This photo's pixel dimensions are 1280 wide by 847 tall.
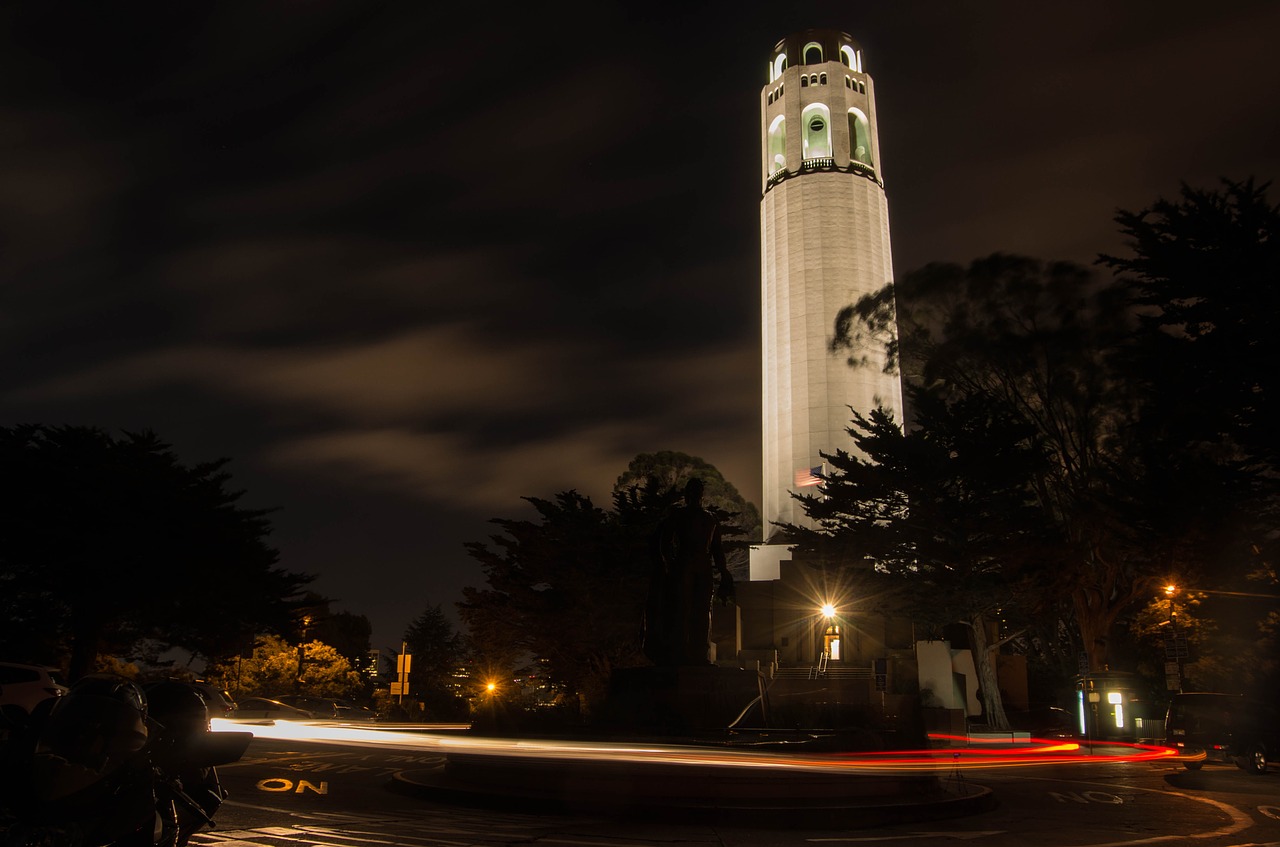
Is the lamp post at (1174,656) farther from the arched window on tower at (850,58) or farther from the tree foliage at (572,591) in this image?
the arched window on tower at (850,58)

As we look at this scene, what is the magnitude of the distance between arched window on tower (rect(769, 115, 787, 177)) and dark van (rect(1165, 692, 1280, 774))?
197ft

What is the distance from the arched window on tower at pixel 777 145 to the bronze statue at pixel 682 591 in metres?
67.2

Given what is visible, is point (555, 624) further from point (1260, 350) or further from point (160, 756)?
point (160, 756)

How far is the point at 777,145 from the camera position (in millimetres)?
79688

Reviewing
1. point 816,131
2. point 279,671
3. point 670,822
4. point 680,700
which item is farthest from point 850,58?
point 670,822

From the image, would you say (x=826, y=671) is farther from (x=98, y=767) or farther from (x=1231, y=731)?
(x=98, y=767)

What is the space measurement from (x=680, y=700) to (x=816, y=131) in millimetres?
72326

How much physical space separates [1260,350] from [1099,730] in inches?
833

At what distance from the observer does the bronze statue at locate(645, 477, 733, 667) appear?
14.2m

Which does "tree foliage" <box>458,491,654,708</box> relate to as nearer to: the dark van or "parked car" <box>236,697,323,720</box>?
"parked car" <box>236,697,323,720</box>

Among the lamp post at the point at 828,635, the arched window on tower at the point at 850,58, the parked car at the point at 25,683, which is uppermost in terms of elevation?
the arched window on tower at the point at 850,58

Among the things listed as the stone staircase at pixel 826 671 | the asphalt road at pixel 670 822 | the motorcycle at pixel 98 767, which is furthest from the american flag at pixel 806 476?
the motorcycle at pixel 98 767

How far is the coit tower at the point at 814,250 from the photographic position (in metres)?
70.4

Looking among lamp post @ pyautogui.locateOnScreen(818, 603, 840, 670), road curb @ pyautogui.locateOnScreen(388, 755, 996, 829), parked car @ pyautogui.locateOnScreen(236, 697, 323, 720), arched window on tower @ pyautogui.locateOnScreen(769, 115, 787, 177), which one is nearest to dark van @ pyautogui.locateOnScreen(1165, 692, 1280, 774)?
road curb @ pyautogui.locateOnScreen(388, 755, 996, 829)
